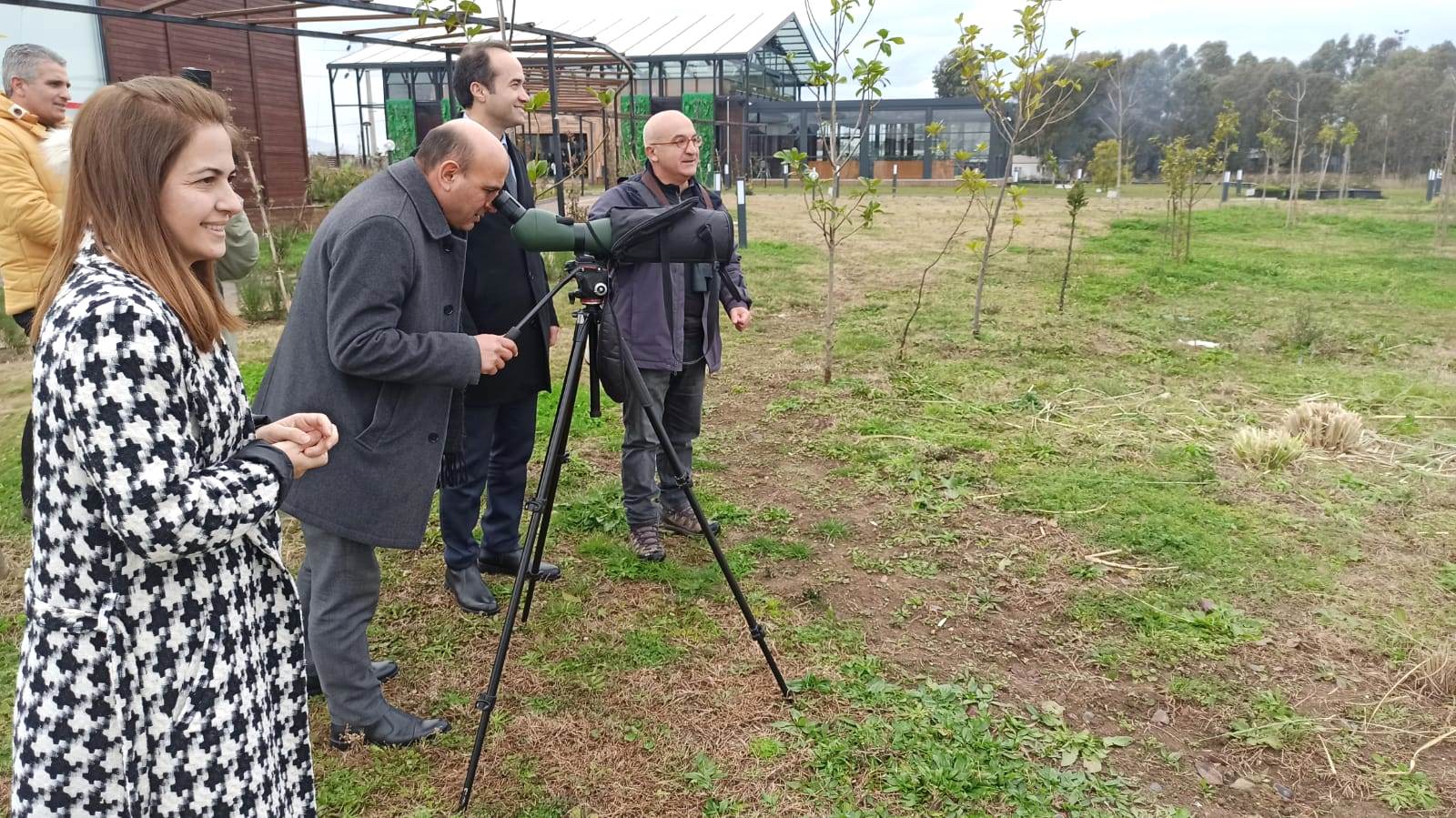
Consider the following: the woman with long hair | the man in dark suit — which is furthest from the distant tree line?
the woman with long hair

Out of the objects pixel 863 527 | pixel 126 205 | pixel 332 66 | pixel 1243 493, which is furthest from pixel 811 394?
pixel 332 66

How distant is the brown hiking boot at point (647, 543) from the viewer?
4.04 m

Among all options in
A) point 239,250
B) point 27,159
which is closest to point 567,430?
point 239,250

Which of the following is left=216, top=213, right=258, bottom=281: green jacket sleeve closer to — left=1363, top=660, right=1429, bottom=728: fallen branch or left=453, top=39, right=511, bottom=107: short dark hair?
left=453, top=39, right=511, bottom=107: short dark hair

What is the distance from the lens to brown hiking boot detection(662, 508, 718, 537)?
436 cm

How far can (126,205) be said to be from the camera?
4.56ft

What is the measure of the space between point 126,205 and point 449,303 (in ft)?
4.22

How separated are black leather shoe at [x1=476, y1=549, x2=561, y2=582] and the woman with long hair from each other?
2.30 meters

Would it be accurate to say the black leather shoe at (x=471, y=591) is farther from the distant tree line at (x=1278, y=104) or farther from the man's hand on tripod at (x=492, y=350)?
the distant tree line at (x=1278, y=104)

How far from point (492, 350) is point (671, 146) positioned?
157cm

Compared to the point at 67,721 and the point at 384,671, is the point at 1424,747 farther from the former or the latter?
the point at 67,721

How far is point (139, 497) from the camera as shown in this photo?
51.2 inches

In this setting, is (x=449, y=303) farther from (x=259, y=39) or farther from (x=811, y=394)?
(x=259, y=39)

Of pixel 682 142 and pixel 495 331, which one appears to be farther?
pixel 682 142
